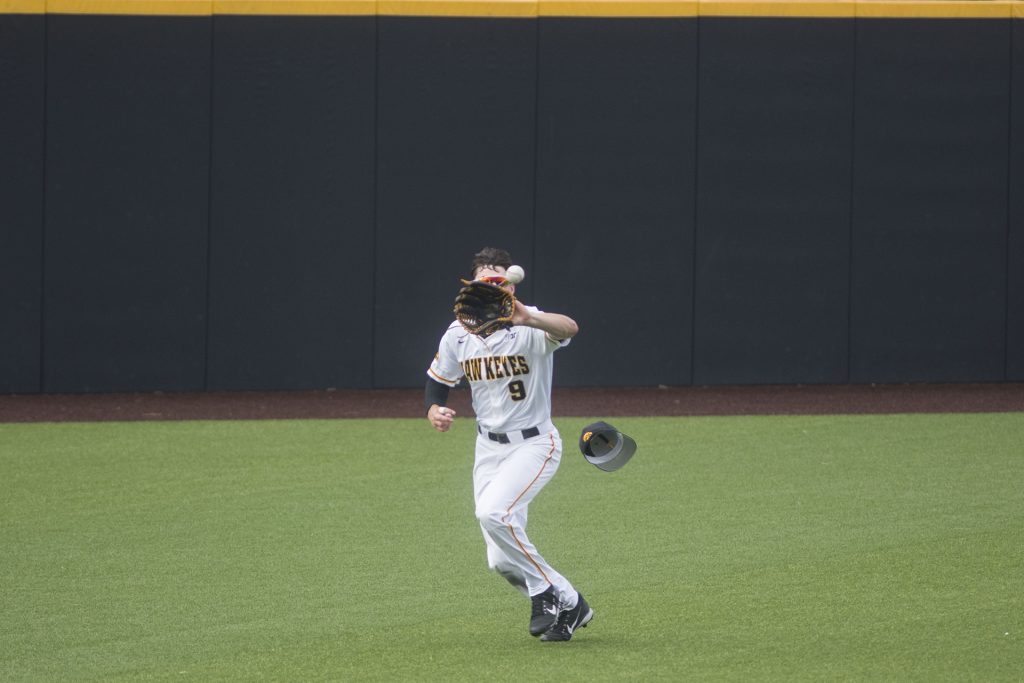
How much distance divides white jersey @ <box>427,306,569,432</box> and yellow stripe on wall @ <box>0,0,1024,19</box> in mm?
8916

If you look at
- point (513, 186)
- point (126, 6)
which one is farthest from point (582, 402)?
point (126, 6)

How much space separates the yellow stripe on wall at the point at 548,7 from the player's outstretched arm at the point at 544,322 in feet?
30.4

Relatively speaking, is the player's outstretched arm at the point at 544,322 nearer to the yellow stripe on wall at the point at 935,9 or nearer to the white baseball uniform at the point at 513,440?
the white baseball uniform at the point at 513,440

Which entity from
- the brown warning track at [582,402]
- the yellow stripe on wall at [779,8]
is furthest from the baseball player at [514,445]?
the yellow stripe on wall at [779,8]

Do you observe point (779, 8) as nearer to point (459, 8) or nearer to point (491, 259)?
point (459, 8)

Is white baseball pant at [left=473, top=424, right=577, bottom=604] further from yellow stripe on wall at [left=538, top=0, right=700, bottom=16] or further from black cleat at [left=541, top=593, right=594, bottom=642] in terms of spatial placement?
yellow stripe on wall at [left=538, top=0, right=700, bottom=16]

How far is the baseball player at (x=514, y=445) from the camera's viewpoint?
20.1ft

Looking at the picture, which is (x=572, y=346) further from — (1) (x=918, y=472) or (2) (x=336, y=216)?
(1) (x=918, y=472)

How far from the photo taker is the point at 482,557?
8016 mm

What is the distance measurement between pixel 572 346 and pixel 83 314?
16.8ft

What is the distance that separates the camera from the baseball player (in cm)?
612

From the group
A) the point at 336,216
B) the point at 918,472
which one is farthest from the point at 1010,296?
the point at 336,216

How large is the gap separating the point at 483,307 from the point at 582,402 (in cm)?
851

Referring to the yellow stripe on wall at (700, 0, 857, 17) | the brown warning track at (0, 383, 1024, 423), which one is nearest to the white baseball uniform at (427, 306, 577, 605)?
the brown warning track at (0, 383, 1024, 423)
